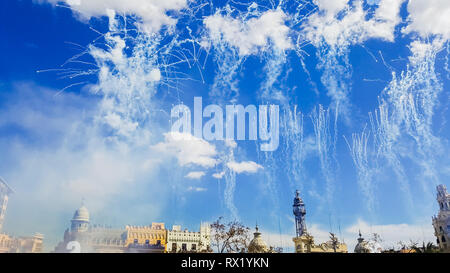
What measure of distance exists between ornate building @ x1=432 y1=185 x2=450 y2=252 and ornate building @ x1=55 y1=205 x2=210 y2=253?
53.4 metres

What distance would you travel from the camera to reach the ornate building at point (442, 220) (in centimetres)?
7888

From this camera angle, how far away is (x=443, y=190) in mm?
84625

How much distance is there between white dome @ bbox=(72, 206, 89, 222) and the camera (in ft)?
367

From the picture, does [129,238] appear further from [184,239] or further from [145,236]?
[184,239]

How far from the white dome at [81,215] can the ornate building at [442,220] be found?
9744 centimetres

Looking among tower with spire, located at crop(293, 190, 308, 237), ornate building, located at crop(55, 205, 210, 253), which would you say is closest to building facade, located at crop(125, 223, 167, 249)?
ornate building, located at crop(55, 205, 210, 253)

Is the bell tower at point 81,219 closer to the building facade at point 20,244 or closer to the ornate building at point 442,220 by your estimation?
the building facade at point 20,244

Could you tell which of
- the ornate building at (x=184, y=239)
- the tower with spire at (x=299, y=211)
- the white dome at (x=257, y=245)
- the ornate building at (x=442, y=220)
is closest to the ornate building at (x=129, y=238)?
the ornate building at (x=184, y=239)
